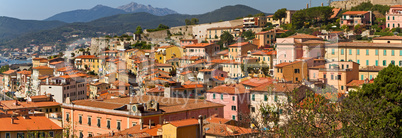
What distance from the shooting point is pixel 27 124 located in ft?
57.9

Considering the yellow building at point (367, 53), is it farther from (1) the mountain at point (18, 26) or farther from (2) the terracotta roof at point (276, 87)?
(1) the mountain at point (18, 26)

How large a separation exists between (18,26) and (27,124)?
16552 cm

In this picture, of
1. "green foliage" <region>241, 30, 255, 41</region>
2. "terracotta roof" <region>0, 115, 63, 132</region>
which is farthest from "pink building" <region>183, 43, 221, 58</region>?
"terracotta roof" <region>0, 115, 63, 132</region>

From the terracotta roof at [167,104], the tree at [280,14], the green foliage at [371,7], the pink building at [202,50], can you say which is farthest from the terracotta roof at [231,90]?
the tree at [280,14]

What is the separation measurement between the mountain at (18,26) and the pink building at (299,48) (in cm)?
13432

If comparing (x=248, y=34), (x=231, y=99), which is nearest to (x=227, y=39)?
(x=248, y=34)

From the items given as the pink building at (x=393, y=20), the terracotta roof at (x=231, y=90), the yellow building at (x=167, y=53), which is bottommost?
the terracotta roof at (x=231, y=90)

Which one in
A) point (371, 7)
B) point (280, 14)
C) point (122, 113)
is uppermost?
point (371, 7)

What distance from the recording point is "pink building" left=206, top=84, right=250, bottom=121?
23.2 meters

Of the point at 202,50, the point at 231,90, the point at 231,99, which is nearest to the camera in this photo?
the point at 231,99

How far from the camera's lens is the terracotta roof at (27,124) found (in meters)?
17.1

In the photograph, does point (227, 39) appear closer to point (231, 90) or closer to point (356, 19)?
point (356, 19)

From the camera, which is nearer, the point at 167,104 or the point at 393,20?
the point at 167,104

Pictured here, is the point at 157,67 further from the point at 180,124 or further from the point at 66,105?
the point at 180,124
